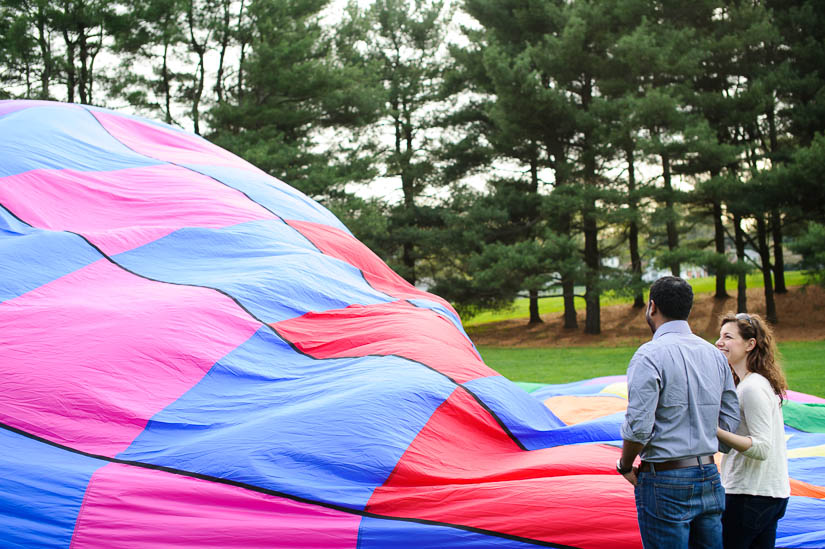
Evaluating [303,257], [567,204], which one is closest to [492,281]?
[567,204]

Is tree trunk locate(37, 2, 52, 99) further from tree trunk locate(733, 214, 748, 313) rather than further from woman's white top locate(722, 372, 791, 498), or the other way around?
woman's white top locate(722, 372, 791, 498)

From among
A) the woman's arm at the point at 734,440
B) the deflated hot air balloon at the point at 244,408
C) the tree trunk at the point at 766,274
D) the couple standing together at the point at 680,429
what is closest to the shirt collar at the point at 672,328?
the couple standing together at the point at 680,429

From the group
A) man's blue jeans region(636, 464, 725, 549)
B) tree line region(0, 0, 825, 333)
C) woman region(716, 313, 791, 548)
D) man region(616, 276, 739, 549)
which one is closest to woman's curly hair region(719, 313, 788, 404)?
woman region(716, 313, 791, 548)

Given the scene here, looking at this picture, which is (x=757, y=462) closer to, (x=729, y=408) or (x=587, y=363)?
(x=729, y=408)

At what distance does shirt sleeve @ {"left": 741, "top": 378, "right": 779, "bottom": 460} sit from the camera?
262 cm

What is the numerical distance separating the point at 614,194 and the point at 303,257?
13.6 metres

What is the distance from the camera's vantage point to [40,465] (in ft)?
10.4

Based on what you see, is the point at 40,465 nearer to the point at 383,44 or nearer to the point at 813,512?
the point at 813,512

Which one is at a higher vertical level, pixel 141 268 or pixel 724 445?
pixel 141 268

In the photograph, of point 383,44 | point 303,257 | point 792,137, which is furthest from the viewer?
point 383,44

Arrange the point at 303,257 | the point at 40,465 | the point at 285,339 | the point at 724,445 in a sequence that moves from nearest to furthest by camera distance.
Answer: the point at 724,445 < the point at 40,465 < the point at 285,339 < the point at 303,257

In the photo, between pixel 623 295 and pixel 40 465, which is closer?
pixel 40 465

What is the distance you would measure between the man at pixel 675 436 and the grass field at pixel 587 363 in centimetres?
738

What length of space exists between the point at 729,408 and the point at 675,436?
0.32m
